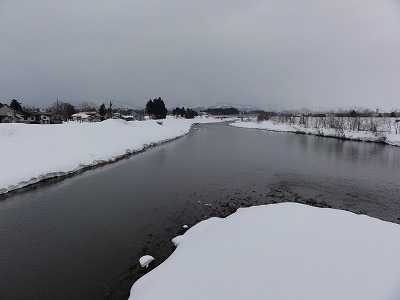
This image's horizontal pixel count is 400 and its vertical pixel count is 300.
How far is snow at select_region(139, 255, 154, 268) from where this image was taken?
7.68m

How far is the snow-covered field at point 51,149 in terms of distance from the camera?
1623cm

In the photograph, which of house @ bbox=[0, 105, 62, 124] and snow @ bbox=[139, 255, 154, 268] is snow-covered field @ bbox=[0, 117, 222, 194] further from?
house @ bbox=[0, 105, 62, 124]

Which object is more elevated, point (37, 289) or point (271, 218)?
point (271, 218)

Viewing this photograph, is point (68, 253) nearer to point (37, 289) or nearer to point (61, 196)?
point (37, 289)

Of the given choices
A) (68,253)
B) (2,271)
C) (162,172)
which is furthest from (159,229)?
(162,172)

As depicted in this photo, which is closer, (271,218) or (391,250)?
(391,250)

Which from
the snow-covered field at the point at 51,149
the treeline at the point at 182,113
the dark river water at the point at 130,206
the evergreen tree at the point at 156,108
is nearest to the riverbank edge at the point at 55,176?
the snow-covered field at the point at 51,149

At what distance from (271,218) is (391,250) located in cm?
317

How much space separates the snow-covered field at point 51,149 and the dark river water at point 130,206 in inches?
52.8

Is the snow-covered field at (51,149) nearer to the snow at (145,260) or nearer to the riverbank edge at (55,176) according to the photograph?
the riverbank edge at (55,176)

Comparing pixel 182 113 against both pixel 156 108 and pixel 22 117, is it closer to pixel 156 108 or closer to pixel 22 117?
pixel 156 108

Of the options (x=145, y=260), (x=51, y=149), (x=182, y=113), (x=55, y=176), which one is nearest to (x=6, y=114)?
(x=51, y=149)

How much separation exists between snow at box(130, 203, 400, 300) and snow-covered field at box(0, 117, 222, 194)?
12.9m

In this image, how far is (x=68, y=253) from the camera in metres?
8.32
